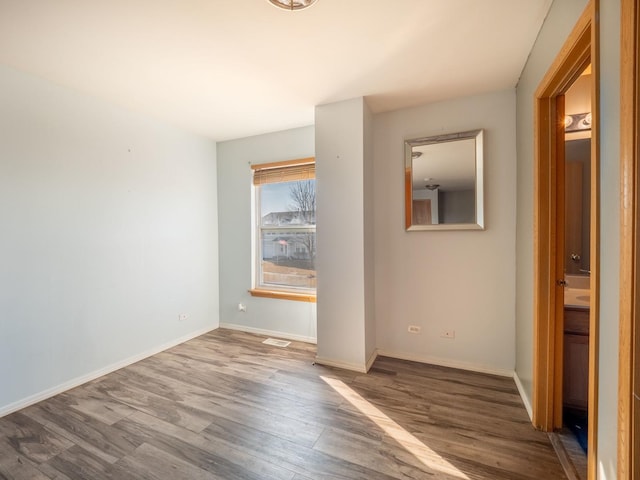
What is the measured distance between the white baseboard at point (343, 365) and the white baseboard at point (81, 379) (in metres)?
1.81

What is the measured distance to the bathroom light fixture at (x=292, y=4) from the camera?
1.56 meters

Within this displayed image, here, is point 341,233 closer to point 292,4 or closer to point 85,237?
point 292,4

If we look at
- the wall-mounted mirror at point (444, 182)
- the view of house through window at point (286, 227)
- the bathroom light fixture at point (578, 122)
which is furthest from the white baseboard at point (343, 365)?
the bathroom light fixture at point (578, 122)

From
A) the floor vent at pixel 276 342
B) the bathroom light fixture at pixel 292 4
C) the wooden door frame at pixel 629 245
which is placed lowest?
the floor vent at pixel 276 342

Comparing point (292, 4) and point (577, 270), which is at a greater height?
point (292, 4)

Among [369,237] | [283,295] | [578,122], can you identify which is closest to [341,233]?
[369,237]

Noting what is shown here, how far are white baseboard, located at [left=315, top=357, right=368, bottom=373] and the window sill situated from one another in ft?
2.38

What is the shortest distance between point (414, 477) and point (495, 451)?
1.85ft

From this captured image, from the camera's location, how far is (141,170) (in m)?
3.10

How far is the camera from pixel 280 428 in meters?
1.95

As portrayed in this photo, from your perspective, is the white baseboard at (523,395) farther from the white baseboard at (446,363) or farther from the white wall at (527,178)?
the white baseboard at (446,363)

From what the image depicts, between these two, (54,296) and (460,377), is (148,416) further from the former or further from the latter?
(460,377)

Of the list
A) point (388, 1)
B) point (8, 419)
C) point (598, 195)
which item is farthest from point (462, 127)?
point (8, 419)

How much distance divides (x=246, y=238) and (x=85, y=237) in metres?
1.70
